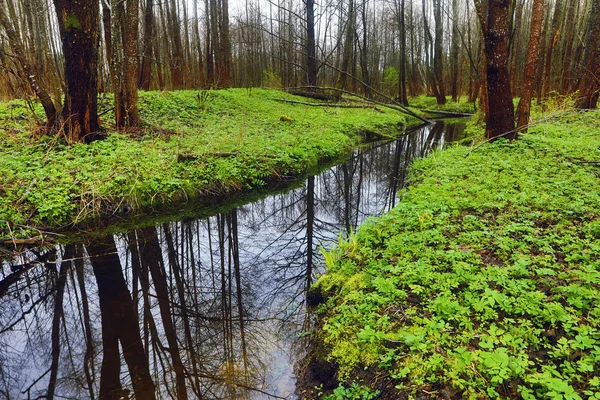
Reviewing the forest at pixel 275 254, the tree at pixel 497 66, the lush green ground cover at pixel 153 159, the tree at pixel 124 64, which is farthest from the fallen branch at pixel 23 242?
the tree at pixel 497 66

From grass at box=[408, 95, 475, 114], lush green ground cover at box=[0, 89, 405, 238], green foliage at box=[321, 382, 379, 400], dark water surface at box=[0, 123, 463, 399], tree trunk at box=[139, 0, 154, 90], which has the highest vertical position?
tree trunk at box=[139, 0, 154, 90]

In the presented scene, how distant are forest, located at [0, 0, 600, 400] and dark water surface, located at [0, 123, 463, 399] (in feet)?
0.08

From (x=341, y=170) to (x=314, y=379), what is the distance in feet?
26.2

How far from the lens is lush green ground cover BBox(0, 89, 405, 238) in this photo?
5.89 meters

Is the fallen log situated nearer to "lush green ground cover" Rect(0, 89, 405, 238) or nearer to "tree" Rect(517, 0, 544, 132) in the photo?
"lush green ground cover" Rect(0, 89, 405, 238)

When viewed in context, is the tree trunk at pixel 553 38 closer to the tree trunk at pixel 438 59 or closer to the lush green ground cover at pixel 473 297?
the tree trunk at pixel 438 59

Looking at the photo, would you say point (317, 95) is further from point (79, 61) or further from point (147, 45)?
point (79, 61)

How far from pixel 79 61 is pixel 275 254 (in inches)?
228

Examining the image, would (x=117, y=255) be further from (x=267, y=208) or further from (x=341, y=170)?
(x=341, y=170)

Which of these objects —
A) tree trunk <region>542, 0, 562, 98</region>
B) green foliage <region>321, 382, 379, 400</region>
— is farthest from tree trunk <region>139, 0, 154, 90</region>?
tree trunk <region>542, 0, 562, 98</region>

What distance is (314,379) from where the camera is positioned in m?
3.00

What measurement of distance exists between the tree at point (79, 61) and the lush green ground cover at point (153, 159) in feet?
1.63

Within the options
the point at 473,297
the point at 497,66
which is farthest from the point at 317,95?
the point at 473,297

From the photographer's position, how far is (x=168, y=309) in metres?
4.29
